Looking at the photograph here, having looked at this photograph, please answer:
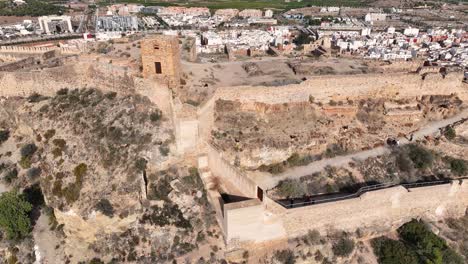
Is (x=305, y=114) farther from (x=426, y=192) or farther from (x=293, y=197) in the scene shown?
(x=426, y=192)

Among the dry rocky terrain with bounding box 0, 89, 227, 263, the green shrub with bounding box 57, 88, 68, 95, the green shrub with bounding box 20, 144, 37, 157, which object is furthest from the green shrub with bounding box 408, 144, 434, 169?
the green shrub with bounding box 20, 144, 37, 157

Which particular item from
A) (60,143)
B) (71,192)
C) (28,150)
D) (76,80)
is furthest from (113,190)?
(76,80)

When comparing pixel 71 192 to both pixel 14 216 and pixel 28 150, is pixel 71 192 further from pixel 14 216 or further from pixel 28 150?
pixel 28 150

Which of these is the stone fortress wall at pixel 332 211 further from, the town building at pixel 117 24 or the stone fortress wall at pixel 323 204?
the town building at pixel 117 24

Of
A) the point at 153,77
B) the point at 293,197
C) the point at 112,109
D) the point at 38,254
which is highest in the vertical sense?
the point at 153,77

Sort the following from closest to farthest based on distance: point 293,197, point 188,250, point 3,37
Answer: point 188,250 < point 293,197 < point 3,37

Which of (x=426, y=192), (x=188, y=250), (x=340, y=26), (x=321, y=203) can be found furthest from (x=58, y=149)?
(x=340, y=26)
